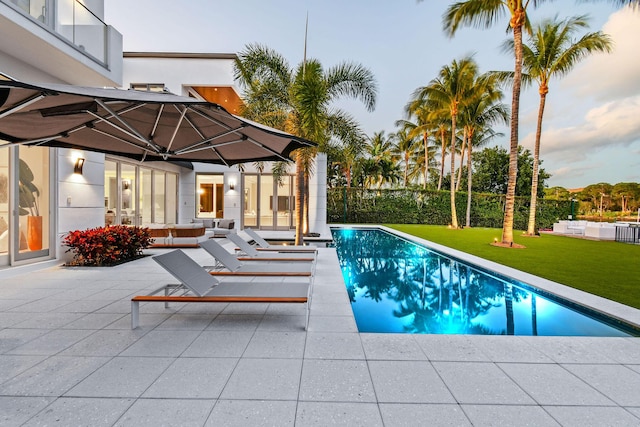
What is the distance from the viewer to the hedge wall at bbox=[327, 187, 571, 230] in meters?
24.8

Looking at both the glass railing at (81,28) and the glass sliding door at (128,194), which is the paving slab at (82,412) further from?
the glass sliding door at (128,194)

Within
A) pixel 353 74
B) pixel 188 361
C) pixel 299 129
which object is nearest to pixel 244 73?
pixel 299 129

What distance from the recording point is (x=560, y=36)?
15.7 m

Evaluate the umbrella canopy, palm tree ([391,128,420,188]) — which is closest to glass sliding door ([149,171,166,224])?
the umbrella canopy

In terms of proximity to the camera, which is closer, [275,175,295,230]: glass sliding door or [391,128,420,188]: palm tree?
[275,175,295,230]: glass sliding door

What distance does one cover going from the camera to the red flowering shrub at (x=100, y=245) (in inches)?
292

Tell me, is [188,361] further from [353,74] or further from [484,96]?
[484,96]

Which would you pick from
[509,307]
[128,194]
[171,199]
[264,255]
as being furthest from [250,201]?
[509,307]

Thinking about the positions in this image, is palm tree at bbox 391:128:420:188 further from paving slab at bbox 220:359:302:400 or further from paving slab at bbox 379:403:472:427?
paving slab at bbox 379:403:472:427

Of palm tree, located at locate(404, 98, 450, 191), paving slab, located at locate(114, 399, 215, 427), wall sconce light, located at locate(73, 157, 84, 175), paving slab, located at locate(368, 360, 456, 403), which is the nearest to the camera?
paving slab, located at locate(114, 399, 215, 427)

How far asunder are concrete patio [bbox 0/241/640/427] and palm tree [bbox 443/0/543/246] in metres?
10.2

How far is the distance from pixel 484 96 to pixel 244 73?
18.1 m

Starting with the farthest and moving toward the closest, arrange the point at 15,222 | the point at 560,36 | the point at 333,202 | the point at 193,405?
1. the point at 333,202
2. the point at 560,36
3. the point at 15,222
4. the point at 193,405

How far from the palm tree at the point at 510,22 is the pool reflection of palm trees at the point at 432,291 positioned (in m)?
4.77
